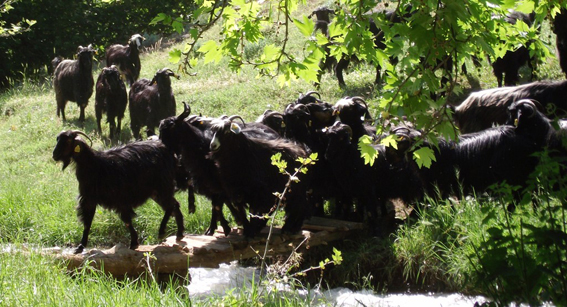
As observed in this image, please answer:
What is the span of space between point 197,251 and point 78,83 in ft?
31.5

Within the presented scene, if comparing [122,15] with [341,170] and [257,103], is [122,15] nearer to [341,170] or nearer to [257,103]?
[257,103]

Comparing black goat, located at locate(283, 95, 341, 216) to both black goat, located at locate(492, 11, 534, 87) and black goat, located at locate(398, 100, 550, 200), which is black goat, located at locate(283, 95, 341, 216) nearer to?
black goat, located at locate(398, 100, 550, 200)

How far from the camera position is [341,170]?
7887 millimetres

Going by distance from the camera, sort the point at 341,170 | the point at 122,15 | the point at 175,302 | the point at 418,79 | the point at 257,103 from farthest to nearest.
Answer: the point at 122,15, the point at 257,103, the point at 341,170, the point at 175,302, the point at 418,79

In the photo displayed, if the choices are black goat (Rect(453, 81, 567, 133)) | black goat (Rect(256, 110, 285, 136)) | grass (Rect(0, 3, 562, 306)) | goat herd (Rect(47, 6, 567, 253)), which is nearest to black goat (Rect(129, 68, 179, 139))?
grass (Rect(0, 3, 562, 306))

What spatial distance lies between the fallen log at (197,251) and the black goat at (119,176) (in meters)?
0.54

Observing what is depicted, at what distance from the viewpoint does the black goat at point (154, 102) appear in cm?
1249

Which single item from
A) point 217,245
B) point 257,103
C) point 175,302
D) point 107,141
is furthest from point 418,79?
point 107,141

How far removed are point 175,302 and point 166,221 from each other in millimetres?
3027

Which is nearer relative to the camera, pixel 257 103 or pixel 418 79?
pixel 418 79

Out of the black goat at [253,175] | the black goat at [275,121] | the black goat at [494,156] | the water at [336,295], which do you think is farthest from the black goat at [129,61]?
the black goat at [494,156]

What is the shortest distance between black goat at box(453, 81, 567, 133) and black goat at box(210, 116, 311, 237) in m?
3.23

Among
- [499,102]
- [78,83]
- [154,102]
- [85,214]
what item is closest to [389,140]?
[85,214]

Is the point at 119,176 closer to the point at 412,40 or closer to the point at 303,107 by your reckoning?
the point at 303,107
